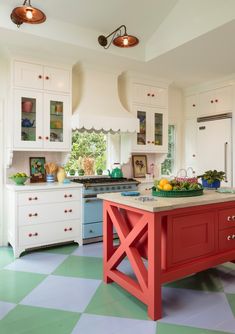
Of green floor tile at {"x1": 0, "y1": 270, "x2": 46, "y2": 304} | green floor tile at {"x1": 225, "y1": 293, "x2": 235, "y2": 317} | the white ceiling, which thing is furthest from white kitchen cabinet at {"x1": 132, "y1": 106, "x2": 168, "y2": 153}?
green floor tile at {"x1": 225, "y1": 293, "x2": 235, "y2": 317}

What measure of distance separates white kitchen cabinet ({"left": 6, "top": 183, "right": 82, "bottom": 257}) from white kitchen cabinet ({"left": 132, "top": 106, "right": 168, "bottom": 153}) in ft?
4.75

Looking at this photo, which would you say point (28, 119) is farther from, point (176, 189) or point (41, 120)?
point (176, 189)

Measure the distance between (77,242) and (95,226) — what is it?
34 centimetres

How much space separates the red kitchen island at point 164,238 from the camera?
2.09 m

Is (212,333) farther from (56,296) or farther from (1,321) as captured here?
(1,321)

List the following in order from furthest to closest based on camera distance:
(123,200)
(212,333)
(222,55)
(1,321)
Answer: (222,55) < (123,200) < (1,321) < (212,333)

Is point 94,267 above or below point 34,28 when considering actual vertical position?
below

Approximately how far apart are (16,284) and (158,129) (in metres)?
3.34

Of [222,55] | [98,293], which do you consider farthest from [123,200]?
[222,55]

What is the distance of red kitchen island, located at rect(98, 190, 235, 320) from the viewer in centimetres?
209

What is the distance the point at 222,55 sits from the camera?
3609 mm

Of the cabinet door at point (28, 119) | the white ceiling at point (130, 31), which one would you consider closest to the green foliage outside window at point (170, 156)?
the white ceiling at point (130, 31)

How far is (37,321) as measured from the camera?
205 cm

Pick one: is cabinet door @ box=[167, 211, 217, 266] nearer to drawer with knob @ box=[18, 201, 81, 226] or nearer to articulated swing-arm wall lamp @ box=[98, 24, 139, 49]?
drawer with knob @ box=[18, 201, 81, 226]
